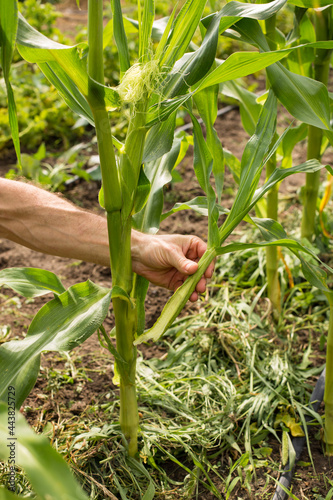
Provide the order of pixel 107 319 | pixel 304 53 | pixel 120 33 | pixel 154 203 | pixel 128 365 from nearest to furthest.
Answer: pixel 120 33
pixel 128 365
pixel 154 203
pixel 304 53
pixel 107 319

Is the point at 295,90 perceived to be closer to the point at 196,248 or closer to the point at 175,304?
the point at 196,248

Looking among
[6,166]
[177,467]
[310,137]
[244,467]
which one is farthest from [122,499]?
[6,166]

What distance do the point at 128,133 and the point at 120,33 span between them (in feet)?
0.65

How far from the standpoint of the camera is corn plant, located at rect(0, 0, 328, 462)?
34.0 inches

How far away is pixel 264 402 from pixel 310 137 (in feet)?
2.86

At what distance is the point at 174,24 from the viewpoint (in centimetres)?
95

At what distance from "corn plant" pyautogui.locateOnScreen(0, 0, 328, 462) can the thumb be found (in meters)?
0.02

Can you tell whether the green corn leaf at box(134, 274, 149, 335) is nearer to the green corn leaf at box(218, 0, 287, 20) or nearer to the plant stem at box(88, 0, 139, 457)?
the plant stem at box(88, 0, 139, 457)

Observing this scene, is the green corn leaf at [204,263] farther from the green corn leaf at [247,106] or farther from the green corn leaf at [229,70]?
the green corn leaf at [247,106]

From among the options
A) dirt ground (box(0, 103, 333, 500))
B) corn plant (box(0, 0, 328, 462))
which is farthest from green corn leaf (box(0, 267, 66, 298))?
dirt ground (box(0, 103, 333, 500))

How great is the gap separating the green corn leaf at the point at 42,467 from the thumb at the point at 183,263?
0.55m

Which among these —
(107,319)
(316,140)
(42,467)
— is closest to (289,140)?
(316,140)

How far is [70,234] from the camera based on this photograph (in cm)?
117

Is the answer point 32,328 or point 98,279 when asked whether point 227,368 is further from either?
point 32,328
